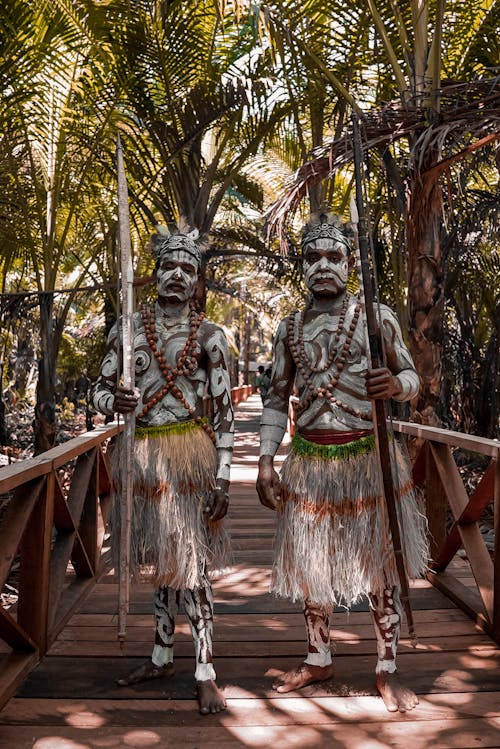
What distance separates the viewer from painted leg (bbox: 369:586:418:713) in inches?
98.8

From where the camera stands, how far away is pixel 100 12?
236 inches

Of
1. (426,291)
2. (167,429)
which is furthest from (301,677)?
(426,291)

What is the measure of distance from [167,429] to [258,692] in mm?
996

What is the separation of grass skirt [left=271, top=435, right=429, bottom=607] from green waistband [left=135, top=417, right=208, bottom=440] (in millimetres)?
418

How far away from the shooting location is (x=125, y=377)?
244 centimetres

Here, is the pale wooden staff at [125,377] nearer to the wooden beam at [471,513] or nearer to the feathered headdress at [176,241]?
the feathered headdress at [176,241]

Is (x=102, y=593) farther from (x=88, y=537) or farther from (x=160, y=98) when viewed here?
(x=160, y=98)

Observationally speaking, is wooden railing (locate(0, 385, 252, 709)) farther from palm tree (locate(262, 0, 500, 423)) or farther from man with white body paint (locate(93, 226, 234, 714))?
palm tree (locate(262, 0, 500, 423))

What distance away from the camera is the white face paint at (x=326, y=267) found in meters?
2.64

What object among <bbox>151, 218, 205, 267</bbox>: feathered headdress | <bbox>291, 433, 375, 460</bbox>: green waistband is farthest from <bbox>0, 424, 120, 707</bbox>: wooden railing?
<bbox>291, 433, 375, 460</bbox>: green waistband

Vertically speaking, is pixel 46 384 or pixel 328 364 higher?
pixel 328 364

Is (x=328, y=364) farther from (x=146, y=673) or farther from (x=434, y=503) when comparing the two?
(x=434, y=503)

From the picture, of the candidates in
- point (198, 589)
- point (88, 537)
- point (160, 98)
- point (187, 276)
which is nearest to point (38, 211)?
point (160, 98)

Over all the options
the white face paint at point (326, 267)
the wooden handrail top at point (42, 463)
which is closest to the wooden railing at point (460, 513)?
the white face paint at point (326, 267)
